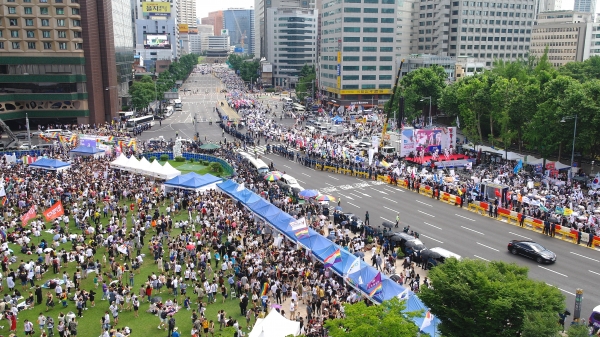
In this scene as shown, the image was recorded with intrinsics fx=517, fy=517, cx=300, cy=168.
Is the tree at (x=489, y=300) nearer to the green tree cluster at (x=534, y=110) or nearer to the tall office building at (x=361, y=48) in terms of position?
the green tree cluster at (x=534, y=110)

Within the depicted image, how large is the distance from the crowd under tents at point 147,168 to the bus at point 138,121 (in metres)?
35.0

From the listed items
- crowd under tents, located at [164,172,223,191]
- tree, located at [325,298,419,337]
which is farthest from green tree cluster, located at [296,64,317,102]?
tree, located at [325,298,419,337]

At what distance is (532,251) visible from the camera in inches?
1194

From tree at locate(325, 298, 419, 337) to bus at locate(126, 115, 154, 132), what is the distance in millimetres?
70583

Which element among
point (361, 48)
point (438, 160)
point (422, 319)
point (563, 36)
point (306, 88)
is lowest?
point (438, 160)

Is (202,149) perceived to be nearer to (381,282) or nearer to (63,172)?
(63,172)

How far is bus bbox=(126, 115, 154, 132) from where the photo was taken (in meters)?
84.3

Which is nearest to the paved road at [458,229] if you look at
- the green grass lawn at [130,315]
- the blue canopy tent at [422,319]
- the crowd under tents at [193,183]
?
the blue canopy tent at [422,319]

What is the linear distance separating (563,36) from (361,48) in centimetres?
7753

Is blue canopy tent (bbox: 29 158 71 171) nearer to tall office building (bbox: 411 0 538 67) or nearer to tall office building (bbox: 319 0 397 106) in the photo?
tall office building (bbox: 319 0 397 106)

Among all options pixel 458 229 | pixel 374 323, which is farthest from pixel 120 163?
pixel 374 323

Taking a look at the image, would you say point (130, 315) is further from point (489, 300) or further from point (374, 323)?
point (489, 300)

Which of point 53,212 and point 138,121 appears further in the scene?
point 138,121

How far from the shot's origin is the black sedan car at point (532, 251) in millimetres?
29906
